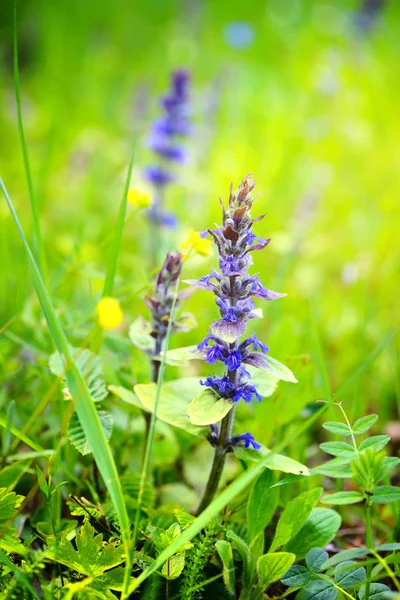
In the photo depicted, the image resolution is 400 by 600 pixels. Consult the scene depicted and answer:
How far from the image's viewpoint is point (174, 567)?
112 cm

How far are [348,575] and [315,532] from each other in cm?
11

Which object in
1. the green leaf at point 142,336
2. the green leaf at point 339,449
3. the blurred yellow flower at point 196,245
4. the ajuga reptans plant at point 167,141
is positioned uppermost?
the ajuga reptans plant at point 167,141

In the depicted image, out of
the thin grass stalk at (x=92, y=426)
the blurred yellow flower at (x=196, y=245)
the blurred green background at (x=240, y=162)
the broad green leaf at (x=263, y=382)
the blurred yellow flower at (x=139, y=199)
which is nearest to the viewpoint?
the thin grass stalk at (x=92, y=426)

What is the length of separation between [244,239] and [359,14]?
4.28 metres

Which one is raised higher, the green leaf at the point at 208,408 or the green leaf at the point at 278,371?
the green leaf at the point at 278,371

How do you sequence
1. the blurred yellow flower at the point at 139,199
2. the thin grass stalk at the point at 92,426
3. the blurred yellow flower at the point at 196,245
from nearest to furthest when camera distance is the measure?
1. the thin grass stalk at the point at 92,426
2. the blurred yellow flower at the point at 196,245
3. the blurred yellow flower at the point at 139,199

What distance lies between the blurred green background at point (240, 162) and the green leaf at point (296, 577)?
45cm

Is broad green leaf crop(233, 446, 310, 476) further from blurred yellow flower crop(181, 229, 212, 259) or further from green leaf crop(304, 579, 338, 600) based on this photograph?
blurred yellow flower crop(181, 229, 212, 259)

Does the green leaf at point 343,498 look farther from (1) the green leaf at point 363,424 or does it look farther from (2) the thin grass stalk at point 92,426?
(2) the thin grass stalk at point 92,426

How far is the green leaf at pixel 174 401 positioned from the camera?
48.4 inches

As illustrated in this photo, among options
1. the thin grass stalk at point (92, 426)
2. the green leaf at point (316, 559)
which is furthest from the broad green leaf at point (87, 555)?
the green leaf at point (316, 559)

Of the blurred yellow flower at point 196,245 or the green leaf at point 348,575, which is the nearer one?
the green leaf at point 348,575

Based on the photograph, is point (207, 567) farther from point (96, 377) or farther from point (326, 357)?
point (326, 357)

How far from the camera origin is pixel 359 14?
15.2 feet
